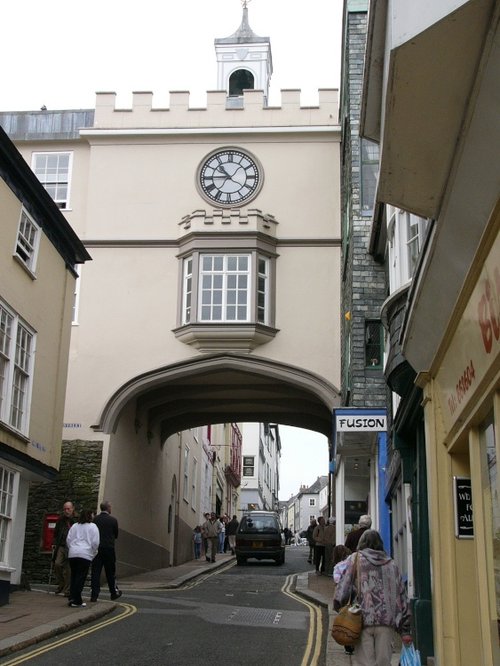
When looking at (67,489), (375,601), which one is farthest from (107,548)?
(375,601)

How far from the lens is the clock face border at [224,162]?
23.9 m

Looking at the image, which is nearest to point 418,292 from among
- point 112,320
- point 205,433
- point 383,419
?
point 383,419

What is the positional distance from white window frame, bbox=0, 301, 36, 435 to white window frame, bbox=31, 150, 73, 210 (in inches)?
348

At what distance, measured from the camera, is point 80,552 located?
14.1m

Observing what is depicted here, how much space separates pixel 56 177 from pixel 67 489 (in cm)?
855

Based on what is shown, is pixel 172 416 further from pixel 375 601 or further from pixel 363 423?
pixel 375 601

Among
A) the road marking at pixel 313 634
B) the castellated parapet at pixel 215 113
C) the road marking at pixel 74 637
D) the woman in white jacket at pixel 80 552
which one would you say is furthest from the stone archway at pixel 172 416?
the road marking at pixel 74 637

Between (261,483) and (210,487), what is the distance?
32.6 m

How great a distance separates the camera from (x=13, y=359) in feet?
50.9

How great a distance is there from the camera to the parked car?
29.7m

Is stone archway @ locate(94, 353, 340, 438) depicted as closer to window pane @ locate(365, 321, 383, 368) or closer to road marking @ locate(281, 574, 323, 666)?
window pane @ locate(365, 321, 383, 368)

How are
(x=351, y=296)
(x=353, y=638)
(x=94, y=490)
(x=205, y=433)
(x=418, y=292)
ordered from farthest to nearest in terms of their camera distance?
(x=205, y=433) → (x=94, y=490) → (x=351, y=296) → (x=418, y=292) → (x=353, y=638)

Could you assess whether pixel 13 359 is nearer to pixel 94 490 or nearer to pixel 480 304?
pixel 94 490

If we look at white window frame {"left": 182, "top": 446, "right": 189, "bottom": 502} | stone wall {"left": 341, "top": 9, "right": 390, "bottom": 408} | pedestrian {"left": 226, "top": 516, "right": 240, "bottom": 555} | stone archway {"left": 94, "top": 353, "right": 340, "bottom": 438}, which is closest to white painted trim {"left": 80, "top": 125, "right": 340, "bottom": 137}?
stone wall {"left": 341, "top": 9, "right": 390, "bottom": 408}
